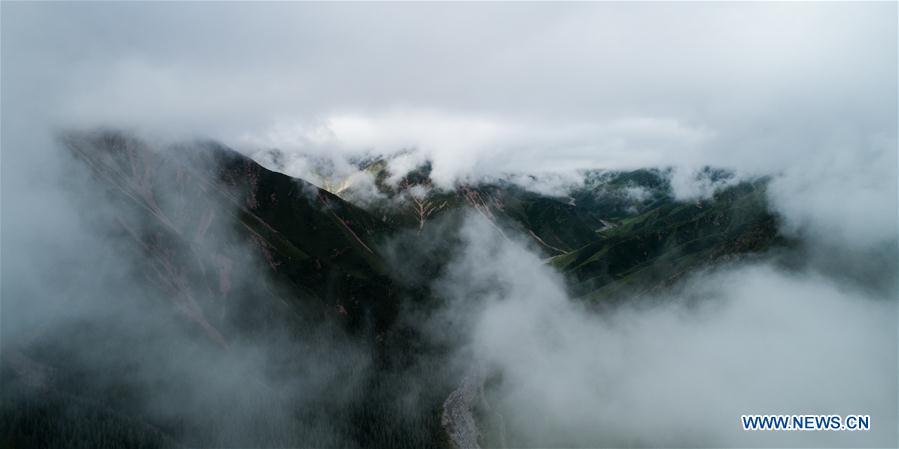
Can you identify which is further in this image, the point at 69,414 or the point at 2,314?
the point at 2,314

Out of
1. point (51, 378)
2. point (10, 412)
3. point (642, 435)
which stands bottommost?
point (10, 412)

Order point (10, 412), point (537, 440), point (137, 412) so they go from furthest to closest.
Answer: point (537, 440) → point (137, 412) → point (10, 412)

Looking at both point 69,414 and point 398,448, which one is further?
point 398,448

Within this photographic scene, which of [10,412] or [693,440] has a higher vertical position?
[693,440]

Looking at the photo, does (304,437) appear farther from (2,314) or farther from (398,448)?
(2,314)

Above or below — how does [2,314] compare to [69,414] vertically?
above

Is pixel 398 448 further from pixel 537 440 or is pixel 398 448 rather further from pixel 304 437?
pixel 537 440

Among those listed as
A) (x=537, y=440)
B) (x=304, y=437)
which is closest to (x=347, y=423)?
(x=304, y=437)

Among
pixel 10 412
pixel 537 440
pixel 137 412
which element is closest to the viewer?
pixel 10 412

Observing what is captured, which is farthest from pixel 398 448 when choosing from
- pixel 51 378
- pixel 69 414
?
pixel 51 378
